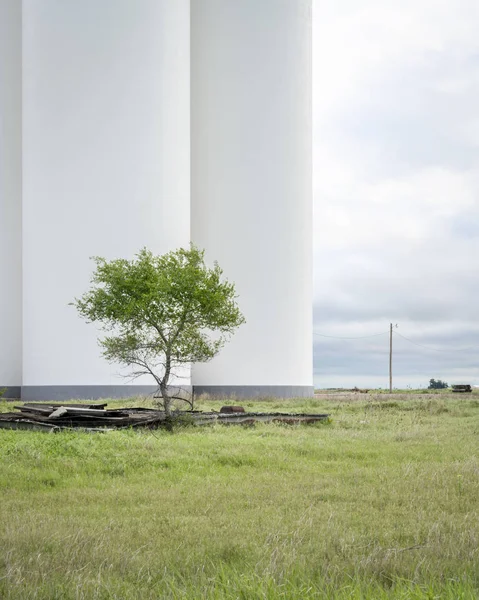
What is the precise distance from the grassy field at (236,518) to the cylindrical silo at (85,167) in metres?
23.3

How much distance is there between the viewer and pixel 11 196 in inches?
1900

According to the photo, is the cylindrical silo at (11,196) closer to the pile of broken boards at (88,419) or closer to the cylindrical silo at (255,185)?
the cylindrical silo at (255,185)

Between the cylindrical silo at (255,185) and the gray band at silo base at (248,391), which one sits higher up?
the cylindrical silo at (255,185)

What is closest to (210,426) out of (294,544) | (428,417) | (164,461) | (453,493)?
(164,461)

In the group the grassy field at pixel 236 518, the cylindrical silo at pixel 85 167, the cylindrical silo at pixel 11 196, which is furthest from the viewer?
the cylindrical silo at pixel 11 196

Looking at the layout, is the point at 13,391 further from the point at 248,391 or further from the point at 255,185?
the point at 255,185

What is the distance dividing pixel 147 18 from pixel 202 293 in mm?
27051

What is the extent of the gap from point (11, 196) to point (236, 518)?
1676 inches

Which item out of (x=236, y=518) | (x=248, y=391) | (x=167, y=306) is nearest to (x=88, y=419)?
(x=167, y=306)

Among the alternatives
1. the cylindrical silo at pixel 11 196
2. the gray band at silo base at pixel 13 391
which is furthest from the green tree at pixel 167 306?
the cylindrical silo at pixel 11 196

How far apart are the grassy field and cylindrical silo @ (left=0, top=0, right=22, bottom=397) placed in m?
28.5

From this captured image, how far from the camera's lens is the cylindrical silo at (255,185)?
161 feet

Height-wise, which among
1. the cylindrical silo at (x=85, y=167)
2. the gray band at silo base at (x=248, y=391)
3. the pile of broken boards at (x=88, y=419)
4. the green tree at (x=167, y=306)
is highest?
the cylindrical silo at (x=85, y=167)

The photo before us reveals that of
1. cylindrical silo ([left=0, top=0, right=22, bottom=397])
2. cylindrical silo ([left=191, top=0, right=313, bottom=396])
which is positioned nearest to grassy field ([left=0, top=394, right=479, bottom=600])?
cylindrical silo ([left=0, top=0, right=22, bottom=397])
